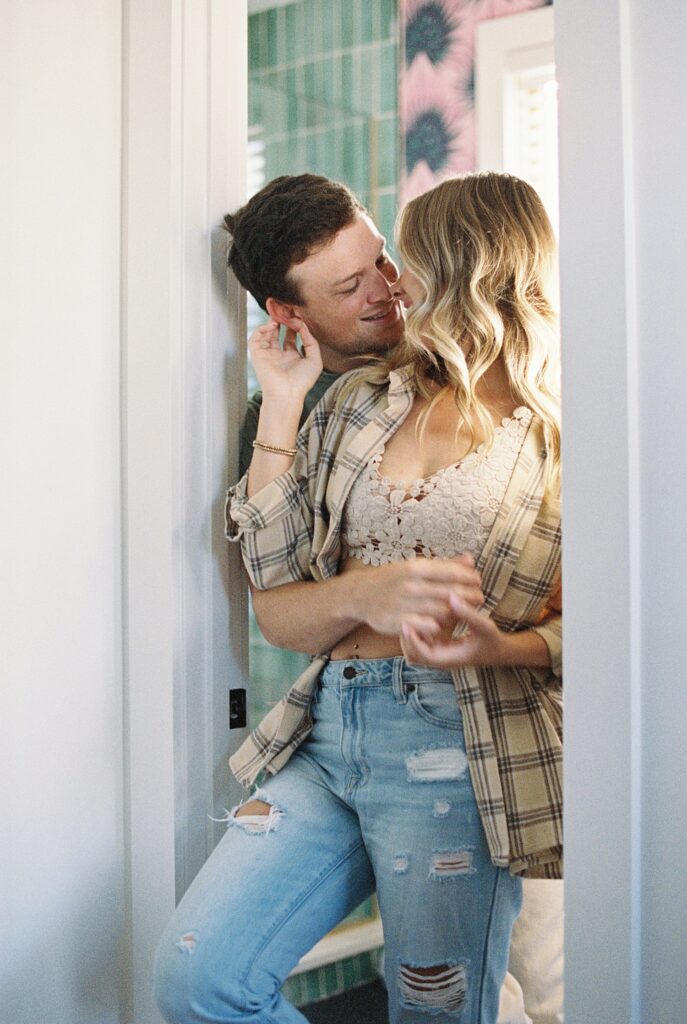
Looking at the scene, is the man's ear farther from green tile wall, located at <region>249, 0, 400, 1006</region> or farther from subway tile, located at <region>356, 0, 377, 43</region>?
subway tile, located at <region>356, 0, 377, 43</region>

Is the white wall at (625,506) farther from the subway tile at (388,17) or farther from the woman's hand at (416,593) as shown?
the subway tile at (388,17)

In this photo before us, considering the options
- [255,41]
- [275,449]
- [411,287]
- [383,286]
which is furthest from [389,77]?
[275,449]

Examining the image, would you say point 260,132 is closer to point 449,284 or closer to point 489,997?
point 449,284

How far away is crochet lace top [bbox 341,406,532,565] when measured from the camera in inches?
52.4

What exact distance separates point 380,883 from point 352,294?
815 millimetres

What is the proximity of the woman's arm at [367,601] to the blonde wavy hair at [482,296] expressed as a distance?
220mm

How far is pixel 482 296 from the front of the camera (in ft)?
4.60

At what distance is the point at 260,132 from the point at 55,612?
1.70 m

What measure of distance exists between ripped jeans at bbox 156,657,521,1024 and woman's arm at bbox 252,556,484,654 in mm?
70

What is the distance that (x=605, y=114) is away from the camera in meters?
0.96

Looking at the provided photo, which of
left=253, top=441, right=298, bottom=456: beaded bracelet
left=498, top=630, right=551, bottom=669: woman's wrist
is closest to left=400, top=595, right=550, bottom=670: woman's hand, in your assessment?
left=498, top=630, right=551, bottom=669: woman's wrist

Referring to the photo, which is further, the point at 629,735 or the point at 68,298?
the point at 68,298

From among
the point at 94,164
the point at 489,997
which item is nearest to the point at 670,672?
the point at 489,997

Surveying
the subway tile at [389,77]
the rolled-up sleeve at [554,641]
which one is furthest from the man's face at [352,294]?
the subway tile at [389,77]
